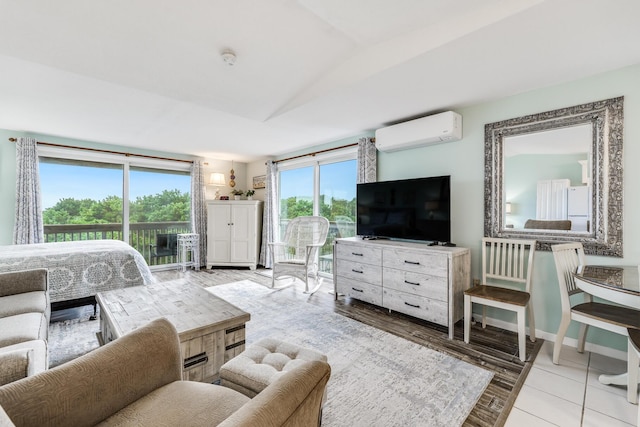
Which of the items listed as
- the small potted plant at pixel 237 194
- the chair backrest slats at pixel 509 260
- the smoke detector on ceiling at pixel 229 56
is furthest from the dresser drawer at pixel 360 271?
the small potted plant at pixel 237 194

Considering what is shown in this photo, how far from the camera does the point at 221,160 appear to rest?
19.8ft

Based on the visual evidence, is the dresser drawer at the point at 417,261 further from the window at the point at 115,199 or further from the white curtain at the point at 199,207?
the window at the point at 115,199

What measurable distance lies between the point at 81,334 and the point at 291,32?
3119 mm

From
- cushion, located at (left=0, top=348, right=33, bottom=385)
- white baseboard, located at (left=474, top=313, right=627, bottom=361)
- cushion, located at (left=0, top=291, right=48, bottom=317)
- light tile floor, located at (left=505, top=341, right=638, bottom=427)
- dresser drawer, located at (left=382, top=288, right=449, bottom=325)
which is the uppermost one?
cushion, located at (left=0, top=348, right=33, bottom=385)

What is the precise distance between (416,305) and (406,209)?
3.39 ft

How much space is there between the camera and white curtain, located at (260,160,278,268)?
5469 millimetres

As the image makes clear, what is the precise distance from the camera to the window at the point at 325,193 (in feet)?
14.4

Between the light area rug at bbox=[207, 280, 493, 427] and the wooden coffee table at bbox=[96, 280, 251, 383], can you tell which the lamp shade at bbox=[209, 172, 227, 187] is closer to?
the light area rug at bbox=[207, 280, 493, 427]

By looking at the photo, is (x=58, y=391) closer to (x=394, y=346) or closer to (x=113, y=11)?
(x=113, y=11)

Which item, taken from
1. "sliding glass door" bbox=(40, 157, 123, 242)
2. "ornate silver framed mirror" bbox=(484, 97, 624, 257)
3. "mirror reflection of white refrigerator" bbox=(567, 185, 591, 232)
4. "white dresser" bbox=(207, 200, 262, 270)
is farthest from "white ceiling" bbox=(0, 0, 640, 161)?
"white dresser" bbox=(207, 200, 262, 270)

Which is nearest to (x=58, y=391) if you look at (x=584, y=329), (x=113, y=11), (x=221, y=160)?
(x=113, y=11)

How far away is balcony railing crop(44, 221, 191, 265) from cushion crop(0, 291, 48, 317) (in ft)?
9.67

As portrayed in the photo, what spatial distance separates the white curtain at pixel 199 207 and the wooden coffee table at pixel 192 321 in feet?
11.1

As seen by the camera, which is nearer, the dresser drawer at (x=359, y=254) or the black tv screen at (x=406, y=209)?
the black tv screen at (x=406, y=209)
